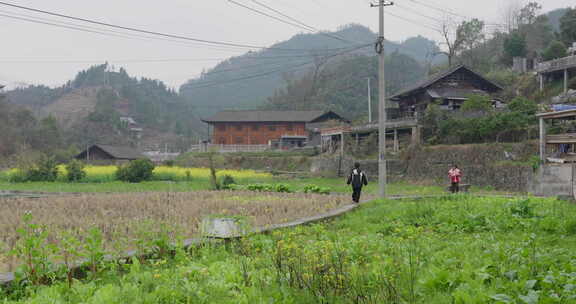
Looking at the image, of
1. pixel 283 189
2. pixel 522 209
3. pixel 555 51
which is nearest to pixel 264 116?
pixel 555 51

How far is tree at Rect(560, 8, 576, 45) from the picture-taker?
41719 millimetres

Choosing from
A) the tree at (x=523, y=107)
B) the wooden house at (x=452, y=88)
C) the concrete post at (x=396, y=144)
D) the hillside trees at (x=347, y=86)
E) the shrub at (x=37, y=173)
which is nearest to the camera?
the tree at (x=523, y=107)

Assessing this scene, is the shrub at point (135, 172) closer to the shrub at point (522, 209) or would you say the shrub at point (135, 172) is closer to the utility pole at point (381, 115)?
the utility pole at point (381, 115)

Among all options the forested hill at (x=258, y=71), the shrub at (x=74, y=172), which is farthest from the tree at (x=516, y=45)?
the forested hill at (x=258, y=71)

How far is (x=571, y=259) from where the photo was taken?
18.1ft

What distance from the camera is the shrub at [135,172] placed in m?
32.7

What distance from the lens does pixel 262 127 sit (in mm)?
57531

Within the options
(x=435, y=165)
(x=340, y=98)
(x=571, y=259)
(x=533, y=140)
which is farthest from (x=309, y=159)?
(x=571, y=259)

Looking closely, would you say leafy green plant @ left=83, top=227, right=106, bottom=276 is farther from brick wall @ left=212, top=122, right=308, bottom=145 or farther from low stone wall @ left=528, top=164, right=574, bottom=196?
brick wall @ left=212, top=122, right=308, bottom=145

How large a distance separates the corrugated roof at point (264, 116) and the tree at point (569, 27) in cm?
2629

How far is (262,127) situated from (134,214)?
45.6 meters

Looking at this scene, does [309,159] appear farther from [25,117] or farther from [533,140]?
[25,117]

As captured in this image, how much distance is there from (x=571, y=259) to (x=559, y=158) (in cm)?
1753

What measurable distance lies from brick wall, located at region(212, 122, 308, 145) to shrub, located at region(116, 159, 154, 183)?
80.0ft
